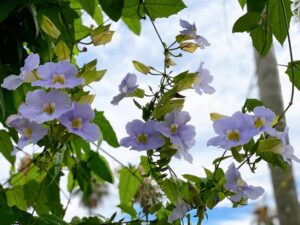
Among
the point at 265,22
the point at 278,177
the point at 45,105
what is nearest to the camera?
the point at 45,105

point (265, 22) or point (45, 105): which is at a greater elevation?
point (265, 22)

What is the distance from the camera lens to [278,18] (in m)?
0.84

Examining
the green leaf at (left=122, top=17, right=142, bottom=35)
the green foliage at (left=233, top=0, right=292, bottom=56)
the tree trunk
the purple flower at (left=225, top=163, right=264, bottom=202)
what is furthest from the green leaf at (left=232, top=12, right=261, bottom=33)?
the tree trunk

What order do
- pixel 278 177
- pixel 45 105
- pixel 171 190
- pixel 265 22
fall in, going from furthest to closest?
1. pixel 278 177
2. pixel 265 22
3. pixel 171 190
4. pixel 45 105

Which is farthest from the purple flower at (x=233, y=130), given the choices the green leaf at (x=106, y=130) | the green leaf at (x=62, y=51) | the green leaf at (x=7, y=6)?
the green leaf at (x=106, y=130)

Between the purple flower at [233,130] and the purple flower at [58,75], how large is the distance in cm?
17

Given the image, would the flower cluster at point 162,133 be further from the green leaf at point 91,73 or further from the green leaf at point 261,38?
the green leaf at point 261,38

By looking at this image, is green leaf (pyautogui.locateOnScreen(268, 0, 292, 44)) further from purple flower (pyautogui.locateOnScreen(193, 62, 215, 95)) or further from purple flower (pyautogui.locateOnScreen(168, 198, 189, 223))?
purple flower (pyautogui.locateOnScreen(168, 198, 189, 223))

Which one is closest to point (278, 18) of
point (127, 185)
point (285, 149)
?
point (285, 149)

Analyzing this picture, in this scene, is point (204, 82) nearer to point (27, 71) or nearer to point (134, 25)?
point (27, 71)

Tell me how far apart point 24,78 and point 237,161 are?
0.90ft

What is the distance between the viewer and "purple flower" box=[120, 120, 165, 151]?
0.64 meters

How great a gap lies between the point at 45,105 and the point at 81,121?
0.04 meters

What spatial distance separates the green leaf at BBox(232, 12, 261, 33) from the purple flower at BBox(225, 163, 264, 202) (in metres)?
0.22
